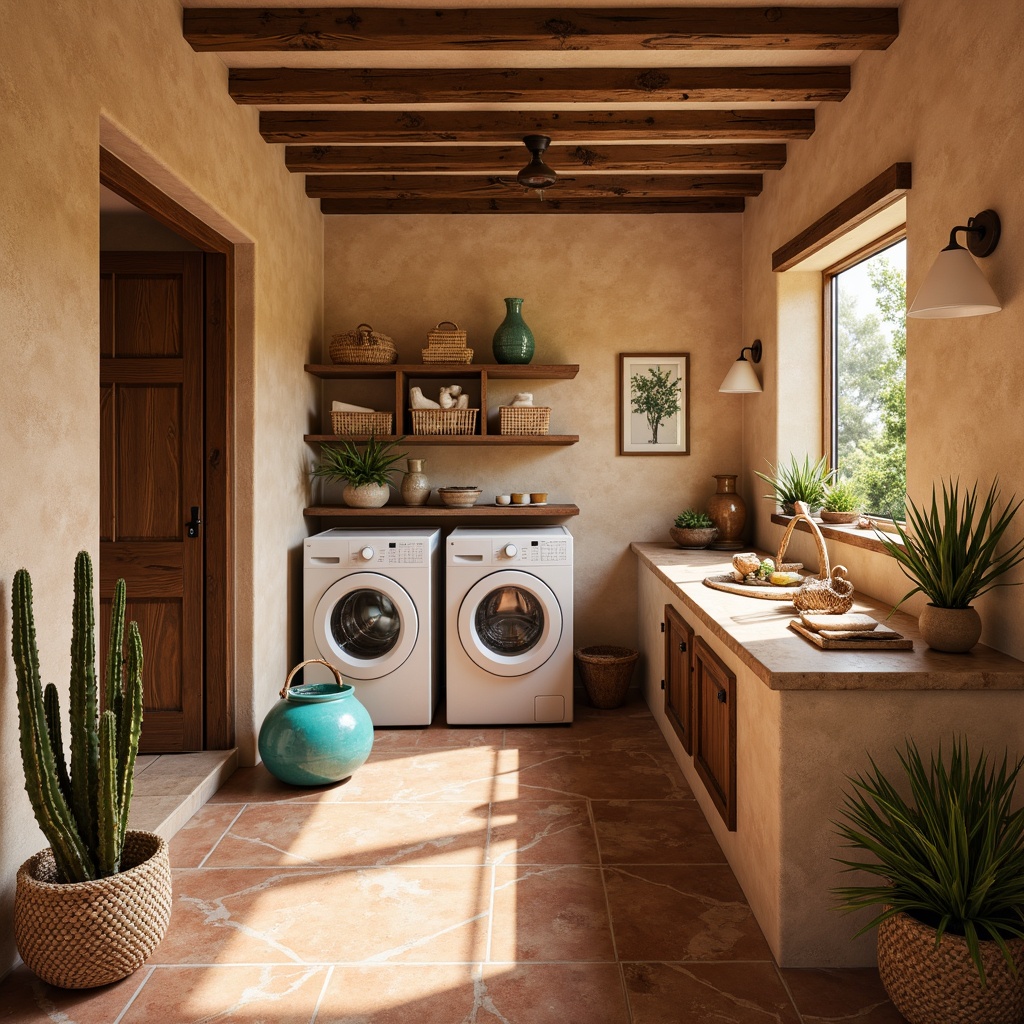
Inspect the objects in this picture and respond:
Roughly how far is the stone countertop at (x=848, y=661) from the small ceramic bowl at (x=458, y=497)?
6.05 ft

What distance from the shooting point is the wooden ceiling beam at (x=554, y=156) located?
3945mm

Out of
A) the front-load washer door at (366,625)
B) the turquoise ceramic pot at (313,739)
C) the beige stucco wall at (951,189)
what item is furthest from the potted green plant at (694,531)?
the turquoise ceramic pot at (313,739)

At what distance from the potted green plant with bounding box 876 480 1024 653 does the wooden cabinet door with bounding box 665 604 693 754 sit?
1.09 meters

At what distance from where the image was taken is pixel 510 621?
13.9 feet

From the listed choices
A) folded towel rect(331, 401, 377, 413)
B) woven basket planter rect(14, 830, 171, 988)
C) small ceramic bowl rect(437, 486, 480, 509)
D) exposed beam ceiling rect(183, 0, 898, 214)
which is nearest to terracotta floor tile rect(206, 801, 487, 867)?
woven basket planter rect(14, 830, 171, 988)

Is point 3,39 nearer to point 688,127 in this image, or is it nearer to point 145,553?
point 145,553

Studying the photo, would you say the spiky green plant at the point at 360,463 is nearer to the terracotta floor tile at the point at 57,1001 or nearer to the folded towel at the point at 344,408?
the folded towel at the point at 344,408

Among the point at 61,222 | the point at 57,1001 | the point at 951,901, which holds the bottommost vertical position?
the point at 57,1001

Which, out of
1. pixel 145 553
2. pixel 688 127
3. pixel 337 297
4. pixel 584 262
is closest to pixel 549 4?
pixel 688 127

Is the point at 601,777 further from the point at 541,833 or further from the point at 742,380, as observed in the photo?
the point at 742,380

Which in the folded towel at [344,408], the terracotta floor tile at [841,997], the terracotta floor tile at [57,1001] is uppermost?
the folded towel at [344,408]

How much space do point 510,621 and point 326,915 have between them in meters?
2.00

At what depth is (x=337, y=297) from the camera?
478 centimetres

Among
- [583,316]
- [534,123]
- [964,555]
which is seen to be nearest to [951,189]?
[964,555]
